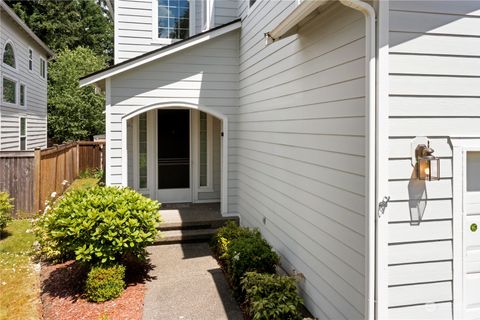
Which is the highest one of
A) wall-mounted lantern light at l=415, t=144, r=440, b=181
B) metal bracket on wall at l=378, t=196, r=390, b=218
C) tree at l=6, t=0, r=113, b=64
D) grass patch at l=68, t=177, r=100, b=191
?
tree at l=6, t=0, r=113, b=64

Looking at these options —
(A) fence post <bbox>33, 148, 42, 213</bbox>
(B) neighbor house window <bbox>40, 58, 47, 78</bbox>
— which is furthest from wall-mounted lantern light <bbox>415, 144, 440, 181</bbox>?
(B) neighbor house window <bbox>40, 58, 47, 78</bbox>

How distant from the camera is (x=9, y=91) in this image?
1330cm

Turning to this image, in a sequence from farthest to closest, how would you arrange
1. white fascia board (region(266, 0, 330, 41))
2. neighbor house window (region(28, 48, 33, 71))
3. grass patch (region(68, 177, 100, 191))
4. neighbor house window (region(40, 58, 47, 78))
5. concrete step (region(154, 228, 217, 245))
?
neighbor house window (region(40, 58, 47, 78)), neighbor house window (region(28, 48, 33, 71)), grass patch (region(68, 177, 100, 191)), concrete step (region(154, 228, 217, 245)), white fascia board (region(266, 0, 330, 41))

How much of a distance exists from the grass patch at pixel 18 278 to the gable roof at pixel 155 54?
3.36 meters

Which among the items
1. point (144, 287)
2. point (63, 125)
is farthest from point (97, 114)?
point (144, 287)

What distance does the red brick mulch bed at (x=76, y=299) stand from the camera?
4.59 meters

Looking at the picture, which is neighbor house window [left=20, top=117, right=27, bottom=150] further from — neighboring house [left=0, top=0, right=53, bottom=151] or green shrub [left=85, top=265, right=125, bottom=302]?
green shrub [left=85, top=265, right=125, bottom=302]

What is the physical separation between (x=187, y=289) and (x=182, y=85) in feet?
14.2

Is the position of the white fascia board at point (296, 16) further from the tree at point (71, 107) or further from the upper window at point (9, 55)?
the tree at point (71, 107)

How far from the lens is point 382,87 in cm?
295

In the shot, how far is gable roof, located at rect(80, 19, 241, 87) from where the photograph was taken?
23.7ft

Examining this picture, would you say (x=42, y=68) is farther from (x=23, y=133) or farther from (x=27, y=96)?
(x=23, y=133)

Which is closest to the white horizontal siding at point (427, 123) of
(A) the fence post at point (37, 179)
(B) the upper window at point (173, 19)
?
(B) the upper window at point (173, 19)

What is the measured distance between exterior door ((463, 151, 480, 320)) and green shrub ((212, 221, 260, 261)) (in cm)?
312
